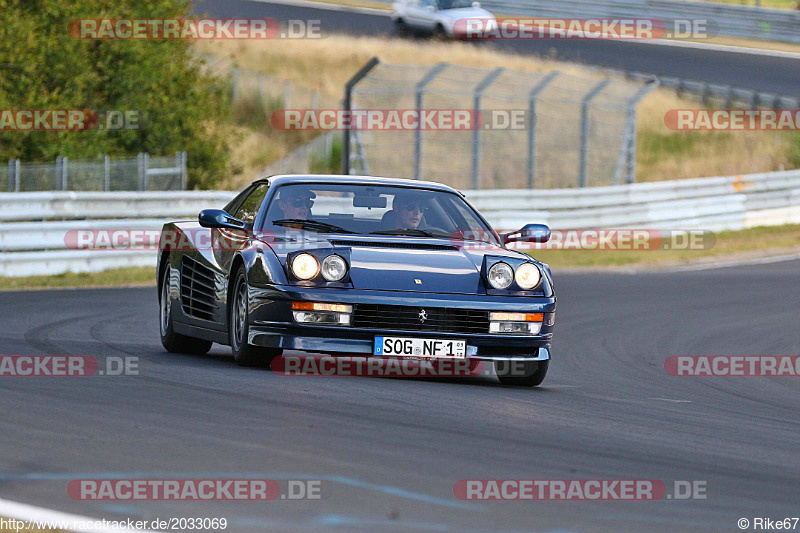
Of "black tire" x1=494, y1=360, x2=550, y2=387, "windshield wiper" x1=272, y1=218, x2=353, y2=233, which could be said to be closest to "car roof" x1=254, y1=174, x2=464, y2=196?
"windshield wiper" x1=272, y1=218, x2=353, y2=233

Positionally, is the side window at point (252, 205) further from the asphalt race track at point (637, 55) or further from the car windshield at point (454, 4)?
the car windshield at point (454, 4)

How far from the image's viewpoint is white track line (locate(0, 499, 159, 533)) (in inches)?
173

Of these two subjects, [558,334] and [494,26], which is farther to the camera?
[494,26]

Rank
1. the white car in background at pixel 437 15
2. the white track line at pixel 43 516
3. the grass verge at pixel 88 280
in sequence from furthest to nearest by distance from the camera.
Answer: the white car in background at pixel 437 15 → the grass verge at pixel 88 280 → the white track line at pixel 43 516

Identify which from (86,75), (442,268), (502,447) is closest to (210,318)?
(442,268)

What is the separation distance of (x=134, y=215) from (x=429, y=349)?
38.1ft

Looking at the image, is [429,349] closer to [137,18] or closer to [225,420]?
[225,420]

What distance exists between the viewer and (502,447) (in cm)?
605

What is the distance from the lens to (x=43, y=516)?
15.0 ft

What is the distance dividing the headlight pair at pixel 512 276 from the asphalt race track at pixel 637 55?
2747cm

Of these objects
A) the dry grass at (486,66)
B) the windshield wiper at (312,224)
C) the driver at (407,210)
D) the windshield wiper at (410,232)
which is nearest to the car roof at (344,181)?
the driver at (407,210)

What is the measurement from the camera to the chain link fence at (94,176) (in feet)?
61.8

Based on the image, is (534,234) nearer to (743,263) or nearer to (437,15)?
(743,263)

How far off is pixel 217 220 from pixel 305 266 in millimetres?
1107
